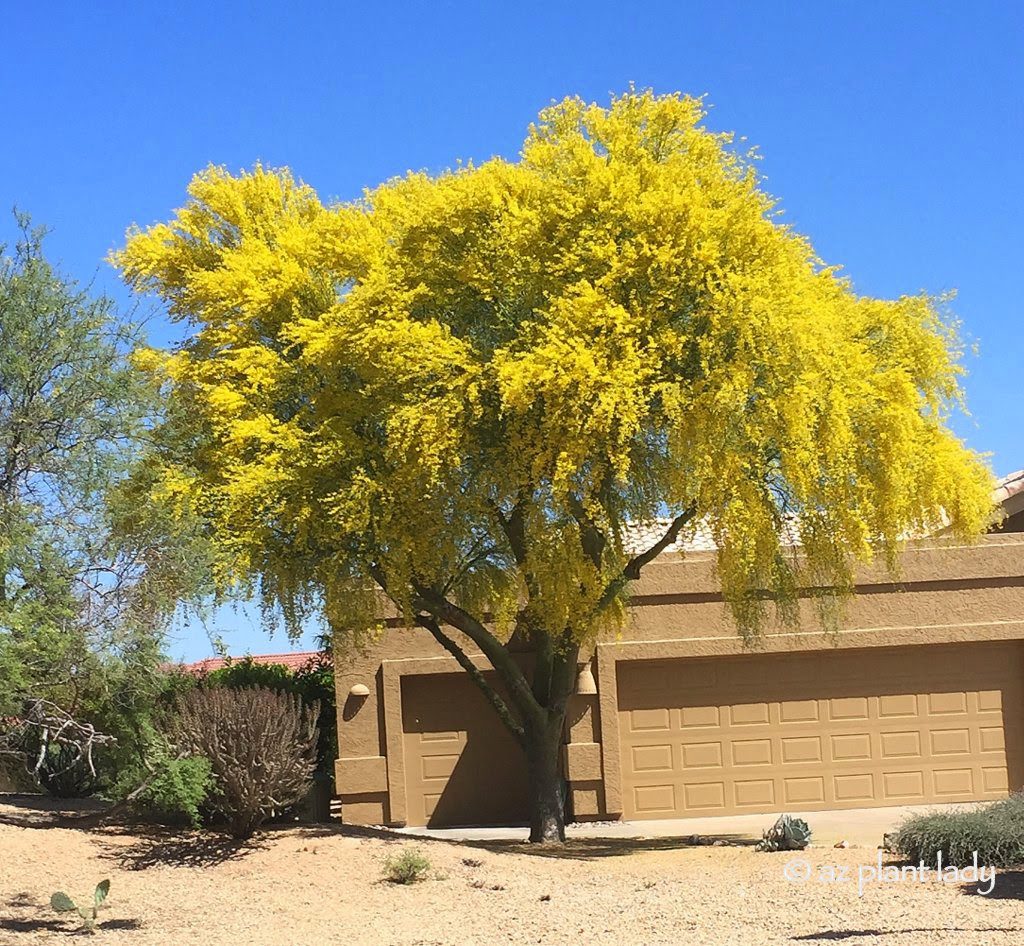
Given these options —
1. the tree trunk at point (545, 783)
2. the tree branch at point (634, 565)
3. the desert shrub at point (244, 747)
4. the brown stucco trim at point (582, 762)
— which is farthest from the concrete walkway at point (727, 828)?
the tree branch at point (634, 565)

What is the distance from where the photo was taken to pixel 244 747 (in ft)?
48.3

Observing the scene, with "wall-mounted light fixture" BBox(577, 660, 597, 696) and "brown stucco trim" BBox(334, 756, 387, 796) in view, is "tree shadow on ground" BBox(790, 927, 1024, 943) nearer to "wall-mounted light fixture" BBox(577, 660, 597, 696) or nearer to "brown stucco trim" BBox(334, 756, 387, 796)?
"wall-mounted light fixture" BBox(577, 660, 597, 696)

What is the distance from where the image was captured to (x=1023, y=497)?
22.3 meters

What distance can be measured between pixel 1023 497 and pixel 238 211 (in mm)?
12380

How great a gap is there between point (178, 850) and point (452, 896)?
137 inches

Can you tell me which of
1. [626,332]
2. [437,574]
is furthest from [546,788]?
[626,332]

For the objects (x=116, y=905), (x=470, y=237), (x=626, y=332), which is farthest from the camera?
(x=470, y=237)

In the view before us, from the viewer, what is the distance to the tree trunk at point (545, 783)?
677 inches

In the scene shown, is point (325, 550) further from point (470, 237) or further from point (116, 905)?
point (116, 905)

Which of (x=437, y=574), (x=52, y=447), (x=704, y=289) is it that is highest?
(x=704, y=289)

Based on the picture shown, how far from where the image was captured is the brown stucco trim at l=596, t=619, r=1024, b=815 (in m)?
20.5

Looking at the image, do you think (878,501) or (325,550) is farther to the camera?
(325,550)

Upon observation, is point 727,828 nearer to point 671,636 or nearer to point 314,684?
point 671,636

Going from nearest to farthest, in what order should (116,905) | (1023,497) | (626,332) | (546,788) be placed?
(116,905), (626,332), (546,788), (1023,497)
